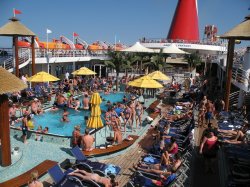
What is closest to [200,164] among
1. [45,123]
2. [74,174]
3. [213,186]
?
[213,186]

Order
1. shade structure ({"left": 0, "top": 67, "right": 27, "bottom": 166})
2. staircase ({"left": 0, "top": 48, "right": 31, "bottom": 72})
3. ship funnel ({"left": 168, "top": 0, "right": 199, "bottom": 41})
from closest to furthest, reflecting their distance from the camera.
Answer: shade structure ({"left": 0, "top": 67, "right": 27, "bottom": 166})
staircase ({"left": 0, "top": 48, "right": 31, "bottom": 72})
ship funnel ({"left": 168, "top": 0, "right": 199, "bottom": 41})

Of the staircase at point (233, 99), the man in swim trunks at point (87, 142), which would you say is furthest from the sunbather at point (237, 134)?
the staircase at point (233, 99)

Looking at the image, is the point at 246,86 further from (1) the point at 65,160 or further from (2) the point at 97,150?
(1) the point at 65,160

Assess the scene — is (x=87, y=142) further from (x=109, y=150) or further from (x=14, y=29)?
(x=14, y=29)

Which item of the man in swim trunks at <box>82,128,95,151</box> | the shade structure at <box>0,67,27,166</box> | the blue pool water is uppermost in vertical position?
the shade structure at <box>0,67,27,166</box>

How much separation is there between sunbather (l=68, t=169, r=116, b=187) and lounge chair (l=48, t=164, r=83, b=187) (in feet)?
0.40

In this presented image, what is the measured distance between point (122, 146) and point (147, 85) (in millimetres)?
5424

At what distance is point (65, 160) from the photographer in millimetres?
7289

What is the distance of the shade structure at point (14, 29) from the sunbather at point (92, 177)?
11314 millimetres

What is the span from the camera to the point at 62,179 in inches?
224

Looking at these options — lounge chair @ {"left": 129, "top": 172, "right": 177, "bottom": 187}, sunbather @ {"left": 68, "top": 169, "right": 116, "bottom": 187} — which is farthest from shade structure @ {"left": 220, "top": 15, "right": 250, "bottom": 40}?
sunbather @ {"left": 68, "top": 169, "right": 116, "bottom": 187}

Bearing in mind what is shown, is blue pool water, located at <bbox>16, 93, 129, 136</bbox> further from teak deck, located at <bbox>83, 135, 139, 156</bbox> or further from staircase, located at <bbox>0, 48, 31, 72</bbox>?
staircase, located at <bbox>0, 48, 31, 72</bbox>

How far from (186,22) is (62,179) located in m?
36.8

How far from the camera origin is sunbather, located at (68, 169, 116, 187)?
18.3 ft
